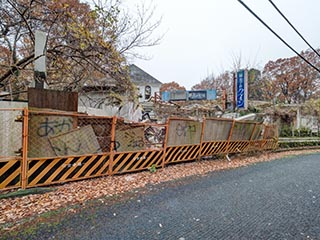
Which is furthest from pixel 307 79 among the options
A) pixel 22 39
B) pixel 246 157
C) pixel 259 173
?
pixel 22 39

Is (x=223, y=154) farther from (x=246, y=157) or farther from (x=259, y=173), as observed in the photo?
(x=259, y=173)

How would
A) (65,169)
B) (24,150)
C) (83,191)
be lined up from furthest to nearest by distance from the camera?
(65,169) < (83,191) < (24,150)

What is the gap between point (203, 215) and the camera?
10.7 feet

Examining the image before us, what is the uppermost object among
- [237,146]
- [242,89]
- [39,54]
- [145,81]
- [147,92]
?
[145,81]

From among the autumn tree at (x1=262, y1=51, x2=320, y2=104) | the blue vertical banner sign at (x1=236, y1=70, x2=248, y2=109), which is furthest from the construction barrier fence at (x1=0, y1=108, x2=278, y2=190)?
the autumn tree at (x1=262, y1=51, x2=320, y2=104)

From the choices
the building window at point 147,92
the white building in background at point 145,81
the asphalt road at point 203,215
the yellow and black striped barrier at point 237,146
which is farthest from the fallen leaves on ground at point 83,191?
the white building in background at point 145,81

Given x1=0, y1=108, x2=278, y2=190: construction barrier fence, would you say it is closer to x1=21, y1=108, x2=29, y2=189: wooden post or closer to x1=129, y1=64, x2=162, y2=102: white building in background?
x1=21, y1=108, x2=29, y2=189: wooden post

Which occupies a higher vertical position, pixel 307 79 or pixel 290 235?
pixel 307 79

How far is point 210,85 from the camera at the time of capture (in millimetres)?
29438

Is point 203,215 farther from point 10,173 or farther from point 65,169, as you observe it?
point 10,173

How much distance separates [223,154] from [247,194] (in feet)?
14.4

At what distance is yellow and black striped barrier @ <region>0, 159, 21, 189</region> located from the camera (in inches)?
153

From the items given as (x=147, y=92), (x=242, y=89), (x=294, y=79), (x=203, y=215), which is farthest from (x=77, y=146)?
(x=294, y=79)

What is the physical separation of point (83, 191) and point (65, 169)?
0.77 m
